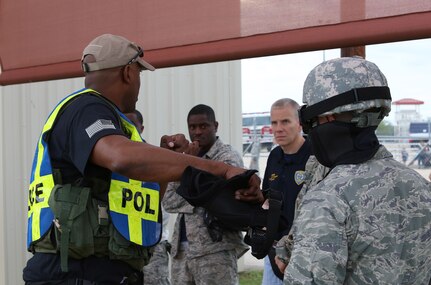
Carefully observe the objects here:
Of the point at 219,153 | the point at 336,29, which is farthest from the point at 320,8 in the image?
the point at 219,153

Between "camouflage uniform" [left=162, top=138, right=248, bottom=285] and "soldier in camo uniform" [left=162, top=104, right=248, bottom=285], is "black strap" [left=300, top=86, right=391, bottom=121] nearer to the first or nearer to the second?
"soldier in camo uniform" [left=162, top=104, right=248, bottom=285]

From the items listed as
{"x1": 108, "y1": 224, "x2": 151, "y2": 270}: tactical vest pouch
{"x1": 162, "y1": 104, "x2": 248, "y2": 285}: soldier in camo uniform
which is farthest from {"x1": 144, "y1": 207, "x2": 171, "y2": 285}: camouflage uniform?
{"x1": 108, "y1": 224, "x2": 151, "y2": 270}: tactical vest pouch

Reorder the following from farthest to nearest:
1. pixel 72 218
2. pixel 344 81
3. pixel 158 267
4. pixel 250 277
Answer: pixel 250 277 → pixel 158 267 → pixel 72 218 → pixel 344 81

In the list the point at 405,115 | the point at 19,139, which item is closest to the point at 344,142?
the point at 19,139

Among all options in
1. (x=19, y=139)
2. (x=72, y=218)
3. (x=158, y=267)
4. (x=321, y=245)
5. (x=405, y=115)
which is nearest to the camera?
(x=321, y=245)

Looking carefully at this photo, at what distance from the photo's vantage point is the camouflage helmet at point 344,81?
1.69m

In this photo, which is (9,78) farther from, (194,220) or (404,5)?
(404,5)

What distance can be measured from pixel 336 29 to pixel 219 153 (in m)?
1.85

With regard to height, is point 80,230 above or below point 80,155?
below

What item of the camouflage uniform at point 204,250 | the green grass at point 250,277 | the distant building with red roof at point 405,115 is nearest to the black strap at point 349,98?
the camouflage uniform at point 204,250

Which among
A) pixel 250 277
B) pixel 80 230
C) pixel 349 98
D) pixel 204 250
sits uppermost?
pixel 349 98

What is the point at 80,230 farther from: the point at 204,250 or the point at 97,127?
the point at 204,250

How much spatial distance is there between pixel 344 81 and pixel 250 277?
6047 mm

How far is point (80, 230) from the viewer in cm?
220
